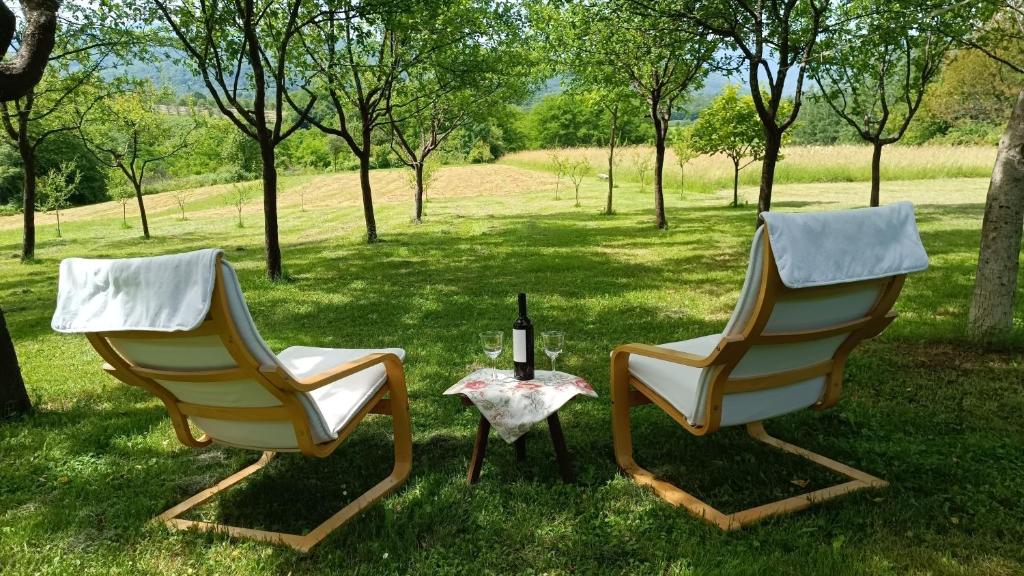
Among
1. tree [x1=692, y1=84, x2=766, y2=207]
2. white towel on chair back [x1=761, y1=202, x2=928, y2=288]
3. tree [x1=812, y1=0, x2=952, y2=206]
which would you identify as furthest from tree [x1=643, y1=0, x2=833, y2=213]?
tree [x1=692, y1=84, x2=766, y2=207]

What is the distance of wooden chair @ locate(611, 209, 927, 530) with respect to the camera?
234 centimetres

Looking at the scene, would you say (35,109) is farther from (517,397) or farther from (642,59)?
(517,397)

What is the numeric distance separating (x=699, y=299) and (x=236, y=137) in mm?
39153

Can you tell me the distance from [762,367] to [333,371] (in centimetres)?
179

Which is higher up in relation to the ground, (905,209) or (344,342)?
(905,209)

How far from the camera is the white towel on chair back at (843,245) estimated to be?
2209 mm

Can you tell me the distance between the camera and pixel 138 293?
7.50 ft

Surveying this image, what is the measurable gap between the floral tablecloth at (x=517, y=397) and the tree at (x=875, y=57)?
5878 millimetres

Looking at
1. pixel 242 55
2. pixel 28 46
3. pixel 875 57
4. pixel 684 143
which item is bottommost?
pixel 28 46

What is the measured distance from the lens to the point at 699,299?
7.00 metres

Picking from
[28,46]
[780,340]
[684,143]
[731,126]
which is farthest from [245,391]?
[684,143]

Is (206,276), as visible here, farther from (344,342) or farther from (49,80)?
(49,80)

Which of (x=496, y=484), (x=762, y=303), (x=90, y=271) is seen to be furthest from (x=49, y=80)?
(x=762, y=303)

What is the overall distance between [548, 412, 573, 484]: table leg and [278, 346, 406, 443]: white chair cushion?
820 millimetres
